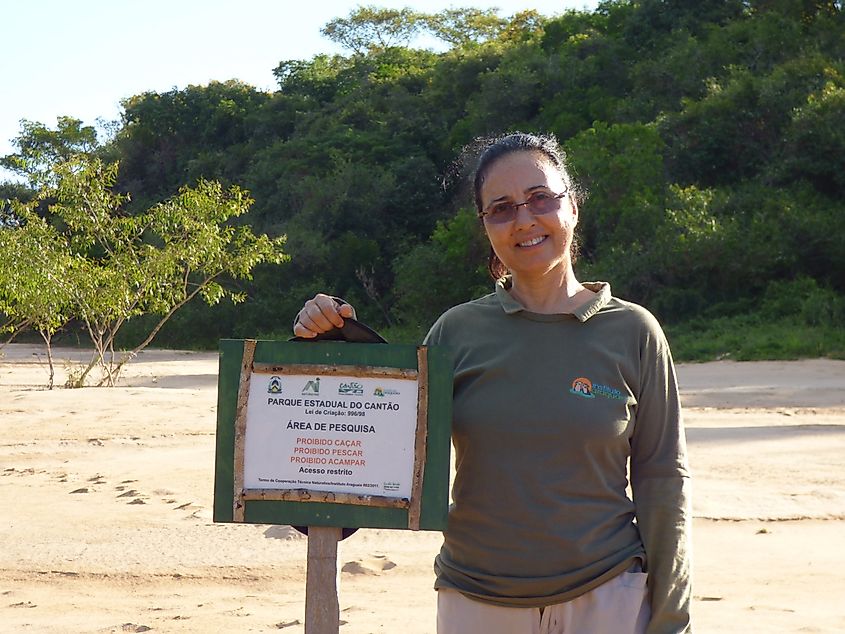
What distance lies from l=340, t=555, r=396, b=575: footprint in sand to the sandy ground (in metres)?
0.01

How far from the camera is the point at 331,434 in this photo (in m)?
2.37

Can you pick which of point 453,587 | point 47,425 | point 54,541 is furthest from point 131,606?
point 47,425

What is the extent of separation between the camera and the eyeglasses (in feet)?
7.89

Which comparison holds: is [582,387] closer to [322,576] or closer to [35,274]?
[322,576]

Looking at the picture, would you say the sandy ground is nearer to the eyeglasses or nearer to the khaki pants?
the khaki pants

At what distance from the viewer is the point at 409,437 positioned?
92.3 inches

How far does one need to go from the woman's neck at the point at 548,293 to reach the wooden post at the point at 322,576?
0.63 m

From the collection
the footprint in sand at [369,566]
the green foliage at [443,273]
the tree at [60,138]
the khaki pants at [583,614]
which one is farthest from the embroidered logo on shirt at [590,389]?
the tree at [60,138]

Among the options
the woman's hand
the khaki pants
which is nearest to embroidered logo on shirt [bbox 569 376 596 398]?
the khaki pants

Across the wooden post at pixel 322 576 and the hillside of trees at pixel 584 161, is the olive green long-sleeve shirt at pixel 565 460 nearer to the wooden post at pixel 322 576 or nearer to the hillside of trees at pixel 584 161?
the wooden post at pixel 322 576

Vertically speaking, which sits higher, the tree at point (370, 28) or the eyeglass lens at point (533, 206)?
the tree at point (370, 28)

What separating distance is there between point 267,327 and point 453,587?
1172 inches

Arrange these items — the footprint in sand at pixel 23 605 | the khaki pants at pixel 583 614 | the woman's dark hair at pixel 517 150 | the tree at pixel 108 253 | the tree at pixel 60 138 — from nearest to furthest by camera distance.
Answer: the khaki pants at pixel 583 614 → the woman's dark hair at pixel 517 150 → the footprint in sand at pixel 23 605 → the tree at pixel 108 253 → the tree at pixel 60 138

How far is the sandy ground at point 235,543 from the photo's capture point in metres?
4.93
